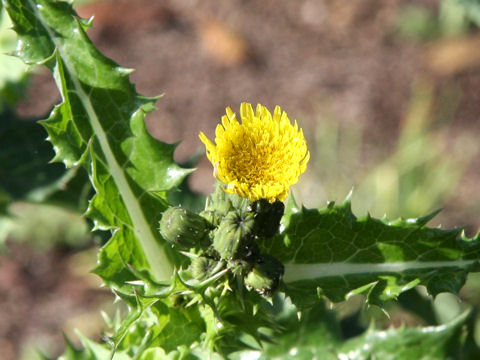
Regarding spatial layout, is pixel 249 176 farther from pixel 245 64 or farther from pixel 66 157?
pixel 245 64

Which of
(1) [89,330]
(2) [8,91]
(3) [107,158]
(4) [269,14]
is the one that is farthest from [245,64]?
(3) [107,158]

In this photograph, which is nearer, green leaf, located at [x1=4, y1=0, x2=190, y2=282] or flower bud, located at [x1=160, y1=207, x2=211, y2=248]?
flower bud, located at [x1=160, y1=207, x2=211, y2=248]

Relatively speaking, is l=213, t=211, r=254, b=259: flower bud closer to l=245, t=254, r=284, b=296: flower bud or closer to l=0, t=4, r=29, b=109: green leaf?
l=245, t=254, r=284, b=296: flower bud

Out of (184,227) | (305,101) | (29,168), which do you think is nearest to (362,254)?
(184,227)

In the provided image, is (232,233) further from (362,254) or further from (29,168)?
(29,168)

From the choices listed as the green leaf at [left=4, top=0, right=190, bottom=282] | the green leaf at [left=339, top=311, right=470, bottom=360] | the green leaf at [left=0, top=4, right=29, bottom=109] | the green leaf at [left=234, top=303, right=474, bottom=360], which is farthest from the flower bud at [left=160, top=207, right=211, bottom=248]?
the green leaf at [left=0, top=4, right=29, bottom=109]

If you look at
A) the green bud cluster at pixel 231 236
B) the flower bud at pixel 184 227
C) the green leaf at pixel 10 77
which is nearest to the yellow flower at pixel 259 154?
the green bud cluster at pixel 231 236
